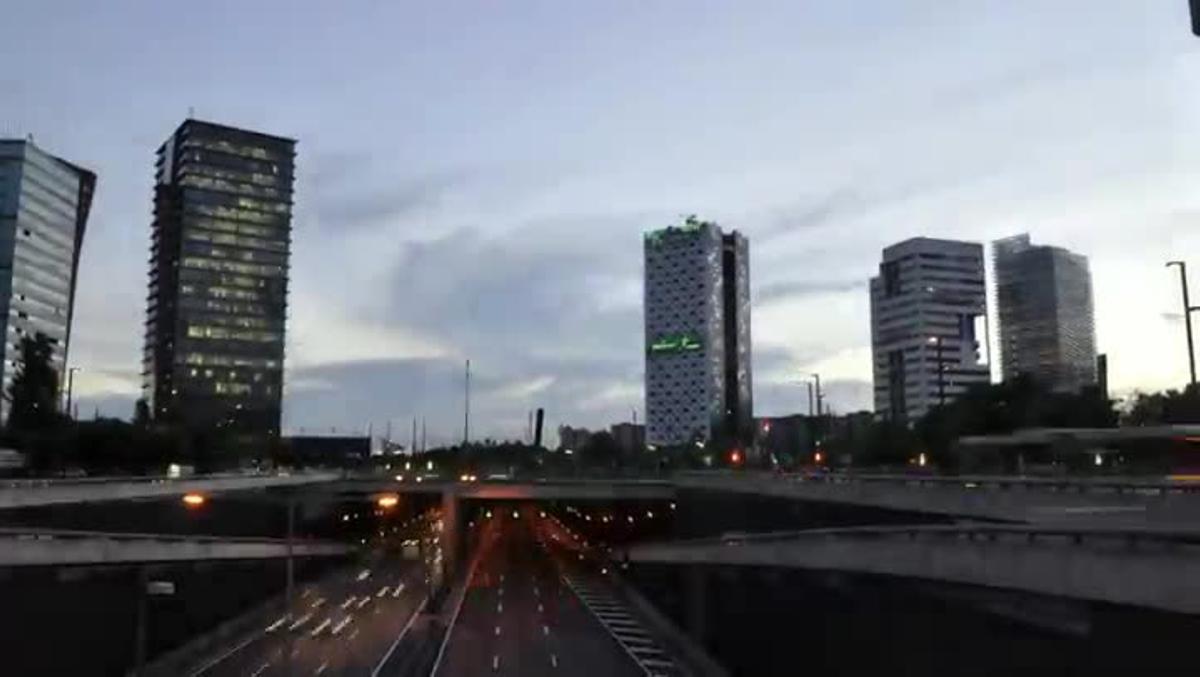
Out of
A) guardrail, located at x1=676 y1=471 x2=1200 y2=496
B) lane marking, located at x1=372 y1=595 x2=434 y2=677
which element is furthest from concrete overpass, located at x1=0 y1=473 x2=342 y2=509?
guardrail, located at x1=676 y1=471 x2=1200 y2=496

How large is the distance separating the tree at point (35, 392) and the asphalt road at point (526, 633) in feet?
160

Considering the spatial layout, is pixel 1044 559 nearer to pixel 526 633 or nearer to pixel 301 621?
pixel 526 633

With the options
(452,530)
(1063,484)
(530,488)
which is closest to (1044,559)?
(1063,484)

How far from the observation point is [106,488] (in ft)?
185

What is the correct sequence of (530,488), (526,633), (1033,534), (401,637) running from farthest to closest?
(530,488) → (526,633) → (401,637) → (1033,534)

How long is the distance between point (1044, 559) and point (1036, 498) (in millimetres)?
13774

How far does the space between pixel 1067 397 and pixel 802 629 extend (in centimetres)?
6410

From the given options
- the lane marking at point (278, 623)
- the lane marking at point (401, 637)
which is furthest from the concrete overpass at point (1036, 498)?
the lane marking at point (278, 623)

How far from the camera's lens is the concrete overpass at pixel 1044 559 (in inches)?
668

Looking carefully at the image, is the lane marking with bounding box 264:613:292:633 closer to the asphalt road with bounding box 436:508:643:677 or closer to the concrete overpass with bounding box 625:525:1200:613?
the asphalt road with bounding box 436:508:643:677

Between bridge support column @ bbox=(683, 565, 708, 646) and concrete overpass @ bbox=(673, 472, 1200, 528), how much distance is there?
1340 centimetres

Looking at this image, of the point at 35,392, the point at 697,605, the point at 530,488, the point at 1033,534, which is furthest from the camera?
the point at 35,392

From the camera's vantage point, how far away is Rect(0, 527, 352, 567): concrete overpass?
32.7 metres

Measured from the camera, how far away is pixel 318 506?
10569cm
